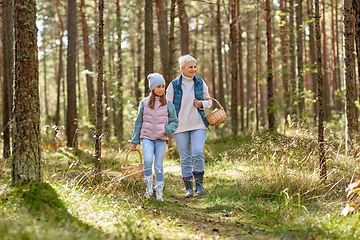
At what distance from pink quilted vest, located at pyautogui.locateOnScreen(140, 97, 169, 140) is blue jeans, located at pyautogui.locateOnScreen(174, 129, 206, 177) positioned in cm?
54

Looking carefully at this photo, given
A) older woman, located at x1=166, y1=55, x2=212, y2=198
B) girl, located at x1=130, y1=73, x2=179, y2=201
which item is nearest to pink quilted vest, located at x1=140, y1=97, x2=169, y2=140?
girl, located at x1=130, y1=73, x2=179, y2=201

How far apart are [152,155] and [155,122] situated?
517 millimetres

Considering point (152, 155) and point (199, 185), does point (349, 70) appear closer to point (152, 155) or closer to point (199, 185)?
point (199, 185)

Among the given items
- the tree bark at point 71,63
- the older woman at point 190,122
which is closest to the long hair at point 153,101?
the older woman at point 190,122

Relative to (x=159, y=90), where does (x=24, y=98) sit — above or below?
below

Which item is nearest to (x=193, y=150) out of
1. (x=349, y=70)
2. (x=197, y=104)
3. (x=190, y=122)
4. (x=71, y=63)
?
(x=190, y=122)

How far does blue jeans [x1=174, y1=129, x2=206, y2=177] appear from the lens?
5032mm

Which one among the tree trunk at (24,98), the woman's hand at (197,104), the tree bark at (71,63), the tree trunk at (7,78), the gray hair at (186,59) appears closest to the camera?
the tree trunk at (24,98)

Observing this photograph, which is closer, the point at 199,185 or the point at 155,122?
the point at 155,122

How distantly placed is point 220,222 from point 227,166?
3.46 meters

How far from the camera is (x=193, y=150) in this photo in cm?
505

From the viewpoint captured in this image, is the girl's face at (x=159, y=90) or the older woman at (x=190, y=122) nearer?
the girl's face at (x=159, y=90)

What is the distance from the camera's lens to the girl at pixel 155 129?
457cm

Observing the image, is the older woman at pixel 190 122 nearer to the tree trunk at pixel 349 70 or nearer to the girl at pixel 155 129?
the girl at pixel 155 129
